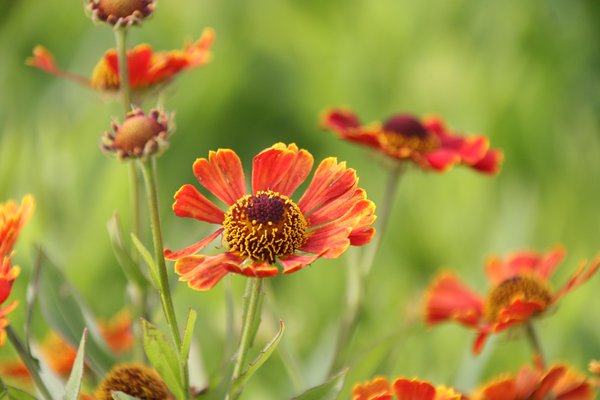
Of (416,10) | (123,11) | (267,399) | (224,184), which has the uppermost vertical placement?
(416,10)

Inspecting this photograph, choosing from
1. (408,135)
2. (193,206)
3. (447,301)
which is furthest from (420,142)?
(193,206)

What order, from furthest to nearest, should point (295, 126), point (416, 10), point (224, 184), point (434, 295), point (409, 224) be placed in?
point (416, 10) < point (295, 126) < point (409, 224) < point (434, 295) < point (224, 184)

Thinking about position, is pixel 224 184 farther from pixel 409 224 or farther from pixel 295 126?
pixel 295 126

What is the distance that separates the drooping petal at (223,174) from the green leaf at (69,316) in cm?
17

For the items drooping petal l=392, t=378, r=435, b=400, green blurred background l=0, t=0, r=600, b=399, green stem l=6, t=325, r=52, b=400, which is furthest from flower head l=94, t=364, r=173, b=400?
green blurred background l=0, t=0, r=600, b=399

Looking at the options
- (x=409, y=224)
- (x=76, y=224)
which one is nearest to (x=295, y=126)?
→ (x=409, y=224)

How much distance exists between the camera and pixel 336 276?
1364 millimetres

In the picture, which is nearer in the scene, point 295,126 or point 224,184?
point 224,184

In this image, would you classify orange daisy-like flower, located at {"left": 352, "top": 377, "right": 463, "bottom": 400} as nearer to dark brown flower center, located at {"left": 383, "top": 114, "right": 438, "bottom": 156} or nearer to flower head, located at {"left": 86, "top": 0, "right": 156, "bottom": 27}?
flower head, located at {"left": 86, "top": 0, "right": 156, "bottom": 27}

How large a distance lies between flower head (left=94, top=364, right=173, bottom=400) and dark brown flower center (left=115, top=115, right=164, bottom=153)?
5.1 inches

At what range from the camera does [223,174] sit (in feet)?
1.79

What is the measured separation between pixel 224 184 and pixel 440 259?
931 millimetres

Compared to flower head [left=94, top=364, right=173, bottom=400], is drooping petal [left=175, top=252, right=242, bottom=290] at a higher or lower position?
higher

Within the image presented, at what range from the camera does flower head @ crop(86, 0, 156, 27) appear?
567mm
